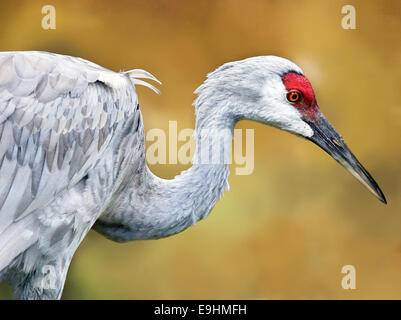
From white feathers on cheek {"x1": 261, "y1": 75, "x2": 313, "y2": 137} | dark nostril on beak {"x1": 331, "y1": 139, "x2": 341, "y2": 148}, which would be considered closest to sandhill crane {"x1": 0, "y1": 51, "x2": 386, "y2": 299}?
white feathers on cheek {"x1": 261, "y1": 75, "x2": 313, "y2": 137}

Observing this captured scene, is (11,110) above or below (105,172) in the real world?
above

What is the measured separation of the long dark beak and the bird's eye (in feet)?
0.33

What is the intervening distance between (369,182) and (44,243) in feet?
4.89

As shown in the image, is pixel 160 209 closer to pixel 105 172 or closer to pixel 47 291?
pixel 105 172

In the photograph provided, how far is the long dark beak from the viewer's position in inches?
137

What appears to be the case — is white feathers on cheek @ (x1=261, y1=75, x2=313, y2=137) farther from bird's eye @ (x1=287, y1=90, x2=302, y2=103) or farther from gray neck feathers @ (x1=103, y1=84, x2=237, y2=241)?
gray neck feathers @ (x1=103, y1=84, x2=237, y2=241)

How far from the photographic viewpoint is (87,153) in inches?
122

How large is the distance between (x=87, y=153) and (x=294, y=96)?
96 centimetres

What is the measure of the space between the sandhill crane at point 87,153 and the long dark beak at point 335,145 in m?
0.05

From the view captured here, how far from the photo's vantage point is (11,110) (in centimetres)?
300

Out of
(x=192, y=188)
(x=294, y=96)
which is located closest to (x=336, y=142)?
(x=294, y=96)

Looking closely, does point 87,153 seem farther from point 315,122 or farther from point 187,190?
point 315,122

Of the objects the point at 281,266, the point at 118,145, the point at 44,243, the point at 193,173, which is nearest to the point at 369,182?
the point at 193,173

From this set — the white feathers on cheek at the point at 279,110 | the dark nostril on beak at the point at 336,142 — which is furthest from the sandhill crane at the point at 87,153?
the dark nostril on beak at the point at 336,142
